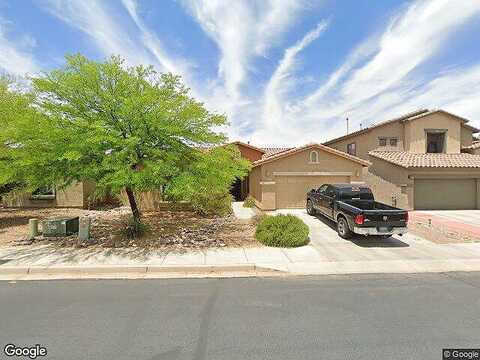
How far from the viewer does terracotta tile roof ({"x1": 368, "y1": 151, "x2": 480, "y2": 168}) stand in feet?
54.4

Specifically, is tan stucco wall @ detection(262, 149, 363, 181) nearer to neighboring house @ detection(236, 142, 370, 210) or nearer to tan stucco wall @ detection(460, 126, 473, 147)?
neighboring house @ detection(236, 142, 370, 210)

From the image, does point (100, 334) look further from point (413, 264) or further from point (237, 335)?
point (413, 264)

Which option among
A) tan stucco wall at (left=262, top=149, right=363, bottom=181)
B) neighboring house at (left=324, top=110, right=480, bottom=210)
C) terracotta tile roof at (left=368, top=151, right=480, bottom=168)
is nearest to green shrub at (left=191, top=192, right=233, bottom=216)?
tan stucco wall at (left=262, top=149, right=363, bottom=181)

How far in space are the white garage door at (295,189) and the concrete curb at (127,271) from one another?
9817 mm

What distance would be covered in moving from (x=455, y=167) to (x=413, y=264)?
44.6 ft

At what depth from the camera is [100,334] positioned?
3777mm

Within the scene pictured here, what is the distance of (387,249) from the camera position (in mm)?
8273

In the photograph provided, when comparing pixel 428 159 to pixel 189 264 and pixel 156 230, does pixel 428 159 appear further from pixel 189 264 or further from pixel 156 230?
pixel 189 264

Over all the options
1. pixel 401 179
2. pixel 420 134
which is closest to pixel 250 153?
pixel 401 179

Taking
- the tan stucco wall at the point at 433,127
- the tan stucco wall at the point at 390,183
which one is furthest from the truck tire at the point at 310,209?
the tan stucco wall at the point at 433,127

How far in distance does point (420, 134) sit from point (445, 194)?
17.0 ft

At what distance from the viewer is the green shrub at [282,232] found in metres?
8.43

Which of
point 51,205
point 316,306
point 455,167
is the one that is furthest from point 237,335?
point 455,167

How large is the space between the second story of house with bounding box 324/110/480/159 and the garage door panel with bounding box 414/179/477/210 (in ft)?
11.6
